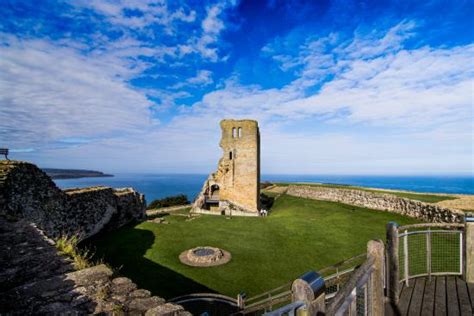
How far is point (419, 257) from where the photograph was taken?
13180 millimetres

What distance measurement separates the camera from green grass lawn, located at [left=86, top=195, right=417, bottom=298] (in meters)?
13.0

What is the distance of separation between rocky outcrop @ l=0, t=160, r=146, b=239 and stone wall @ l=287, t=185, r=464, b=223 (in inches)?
926

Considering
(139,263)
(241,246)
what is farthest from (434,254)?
(139,263)

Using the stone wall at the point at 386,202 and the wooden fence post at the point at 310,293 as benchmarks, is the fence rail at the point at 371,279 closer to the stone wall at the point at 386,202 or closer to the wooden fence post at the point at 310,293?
the wooden fence post at the point at 310,293

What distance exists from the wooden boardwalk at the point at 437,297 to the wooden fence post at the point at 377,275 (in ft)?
6.77

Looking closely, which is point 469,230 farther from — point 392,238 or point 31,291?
point 31,291

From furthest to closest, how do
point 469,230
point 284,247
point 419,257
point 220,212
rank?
point 220,212, point 284,247, point 419,257, point 469,230

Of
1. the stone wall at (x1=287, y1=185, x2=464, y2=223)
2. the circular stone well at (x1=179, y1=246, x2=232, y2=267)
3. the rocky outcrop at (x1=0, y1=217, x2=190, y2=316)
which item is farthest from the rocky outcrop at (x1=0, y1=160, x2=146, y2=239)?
the stone wall at (x1=287, y1=185, x2=464, y2=223)

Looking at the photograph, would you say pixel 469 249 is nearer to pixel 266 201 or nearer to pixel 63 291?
pixel 63 291

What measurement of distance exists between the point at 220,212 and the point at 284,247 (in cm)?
1355

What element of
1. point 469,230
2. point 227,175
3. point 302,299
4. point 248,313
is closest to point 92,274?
point 302,299

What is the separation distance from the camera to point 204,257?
15000 mm

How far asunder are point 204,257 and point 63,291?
447 inches

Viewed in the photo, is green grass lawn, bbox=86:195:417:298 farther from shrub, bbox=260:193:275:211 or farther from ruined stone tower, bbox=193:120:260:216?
shrub, bbox=260:193:275:211
